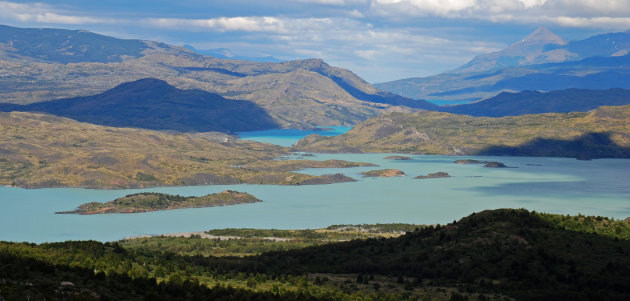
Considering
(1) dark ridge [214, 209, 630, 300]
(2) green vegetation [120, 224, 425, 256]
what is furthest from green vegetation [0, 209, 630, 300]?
(2) green vegetation [120, 224, 425, 256]

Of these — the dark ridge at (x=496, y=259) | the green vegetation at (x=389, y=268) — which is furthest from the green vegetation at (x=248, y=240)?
the green vegetation at (x=389, y=268)

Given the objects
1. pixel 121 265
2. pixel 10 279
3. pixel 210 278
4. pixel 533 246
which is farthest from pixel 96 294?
pixel 533 246

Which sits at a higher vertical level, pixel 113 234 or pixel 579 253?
pixel 579 253

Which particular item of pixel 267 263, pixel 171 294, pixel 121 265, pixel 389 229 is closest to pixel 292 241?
pixel 389 229

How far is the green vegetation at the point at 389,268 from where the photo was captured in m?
55.9

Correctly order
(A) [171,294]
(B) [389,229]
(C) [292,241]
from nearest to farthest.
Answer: (A) [171,294] → (C) [292,241] → (B) [389,229]

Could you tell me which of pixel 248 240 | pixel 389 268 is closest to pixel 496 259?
pixel 389 268

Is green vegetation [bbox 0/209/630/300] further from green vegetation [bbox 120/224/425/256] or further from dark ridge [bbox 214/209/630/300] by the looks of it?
green vegetation [bbox 120/224/425/256]

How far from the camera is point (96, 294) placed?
159ft

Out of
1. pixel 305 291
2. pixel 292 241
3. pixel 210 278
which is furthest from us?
pixel 292 241

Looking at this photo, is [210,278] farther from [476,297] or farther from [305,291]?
[476,297]

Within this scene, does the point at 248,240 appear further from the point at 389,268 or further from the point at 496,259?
the point at 496,259

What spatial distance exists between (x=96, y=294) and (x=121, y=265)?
22.9m

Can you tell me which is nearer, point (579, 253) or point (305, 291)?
point (305, 291)
